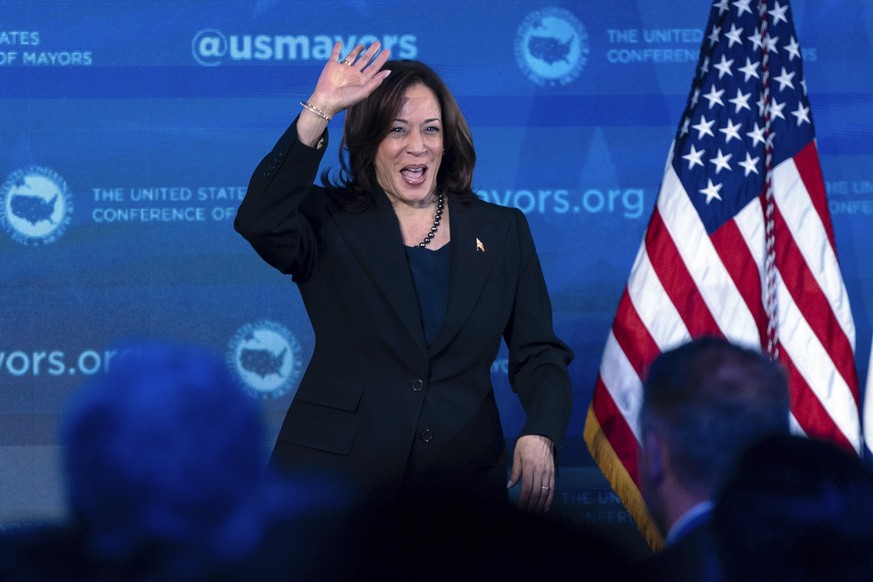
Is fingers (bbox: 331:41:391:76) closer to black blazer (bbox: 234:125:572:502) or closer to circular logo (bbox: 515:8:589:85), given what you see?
black blazer (bbox: 234:125:572:502)

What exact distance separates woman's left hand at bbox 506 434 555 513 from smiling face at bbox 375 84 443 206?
0.61 m

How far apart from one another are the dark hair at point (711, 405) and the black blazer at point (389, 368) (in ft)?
2.11

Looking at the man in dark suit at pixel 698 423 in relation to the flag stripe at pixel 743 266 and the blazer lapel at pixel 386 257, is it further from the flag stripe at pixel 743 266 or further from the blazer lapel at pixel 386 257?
the flag stripe at pixel 743 266

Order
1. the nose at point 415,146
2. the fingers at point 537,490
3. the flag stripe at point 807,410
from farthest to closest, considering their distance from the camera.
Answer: the flag stripe at point 807,410
the nose at point 415,146
the fingers at point 537,490

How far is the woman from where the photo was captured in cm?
236

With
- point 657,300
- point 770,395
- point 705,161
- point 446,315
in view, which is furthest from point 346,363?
point 705,161

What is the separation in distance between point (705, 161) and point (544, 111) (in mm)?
811

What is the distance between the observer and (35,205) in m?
4.18

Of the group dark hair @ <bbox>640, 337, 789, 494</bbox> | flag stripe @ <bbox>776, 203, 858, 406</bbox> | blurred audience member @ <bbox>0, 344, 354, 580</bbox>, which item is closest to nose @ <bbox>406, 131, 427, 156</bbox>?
dark hair @ <bbox>640, 337, 789, 494</bbox>

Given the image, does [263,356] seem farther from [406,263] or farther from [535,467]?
[535,467]

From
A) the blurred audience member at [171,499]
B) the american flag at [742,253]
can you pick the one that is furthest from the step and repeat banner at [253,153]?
the blurred audience member at [171,499]

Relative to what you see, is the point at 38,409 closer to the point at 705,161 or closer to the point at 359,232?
the point at 359,232

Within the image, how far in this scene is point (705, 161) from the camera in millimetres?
3652

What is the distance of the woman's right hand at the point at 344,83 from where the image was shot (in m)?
2.35
